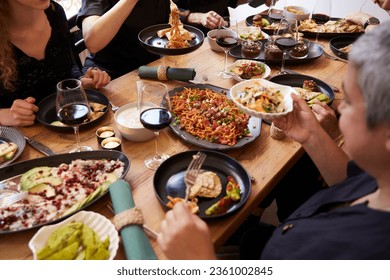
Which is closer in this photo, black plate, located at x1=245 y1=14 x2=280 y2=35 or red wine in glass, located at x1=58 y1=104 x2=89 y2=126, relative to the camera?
red wine in glass, located at x1=58 y1=104 x2=89 y2=126

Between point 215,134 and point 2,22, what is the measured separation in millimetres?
1296

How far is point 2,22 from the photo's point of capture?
1.85 m

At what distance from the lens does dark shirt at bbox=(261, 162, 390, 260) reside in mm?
906

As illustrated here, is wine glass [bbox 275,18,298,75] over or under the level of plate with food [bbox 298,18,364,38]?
over

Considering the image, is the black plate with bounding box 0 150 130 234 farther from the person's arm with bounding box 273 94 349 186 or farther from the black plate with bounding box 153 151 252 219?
the person's arm with bounding box 273 94 349 186

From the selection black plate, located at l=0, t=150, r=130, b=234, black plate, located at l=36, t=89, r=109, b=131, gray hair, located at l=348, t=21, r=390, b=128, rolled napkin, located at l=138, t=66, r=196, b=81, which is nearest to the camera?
gray hair, located at l=348, t=21, r=390, b=128

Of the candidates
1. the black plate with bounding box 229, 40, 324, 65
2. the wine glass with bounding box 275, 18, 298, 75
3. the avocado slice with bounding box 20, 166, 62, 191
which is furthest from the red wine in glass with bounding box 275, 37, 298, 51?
the avocado slice with bounding box 20, 166, 62, 191

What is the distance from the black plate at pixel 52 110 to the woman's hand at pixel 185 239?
2.91 feet

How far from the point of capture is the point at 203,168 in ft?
4.95

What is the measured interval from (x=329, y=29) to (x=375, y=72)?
95.4 inches

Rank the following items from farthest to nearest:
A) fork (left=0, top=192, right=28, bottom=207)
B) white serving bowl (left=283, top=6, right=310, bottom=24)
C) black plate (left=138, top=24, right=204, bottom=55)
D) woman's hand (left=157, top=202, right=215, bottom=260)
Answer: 1. white serving bowl (left=283, top=6, right=310, bottom=24)
2. black plate (left=138, top=24, right=204, bottom=55)
3. fork (left=0, top=192, right=28, bottom=207)
4. woman's hand (left=157, top=202, right=215, bottom=260)

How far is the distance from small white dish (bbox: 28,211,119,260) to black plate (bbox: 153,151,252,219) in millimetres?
218
